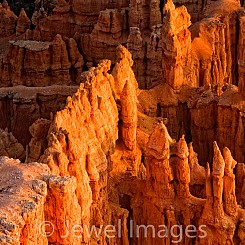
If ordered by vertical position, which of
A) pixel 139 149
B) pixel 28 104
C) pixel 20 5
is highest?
pixel 20 5

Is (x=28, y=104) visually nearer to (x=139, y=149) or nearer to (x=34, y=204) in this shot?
(x=139, y=149)

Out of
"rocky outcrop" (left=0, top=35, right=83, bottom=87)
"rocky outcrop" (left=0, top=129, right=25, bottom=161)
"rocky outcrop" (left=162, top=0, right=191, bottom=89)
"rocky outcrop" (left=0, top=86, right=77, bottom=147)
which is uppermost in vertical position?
"rocky outcrop" (left=0, top=35, right=83, bottom=87)

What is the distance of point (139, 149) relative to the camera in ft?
60.5

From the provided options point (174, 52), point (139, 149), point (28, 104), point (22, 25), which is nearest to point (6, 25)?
point (22, 25)

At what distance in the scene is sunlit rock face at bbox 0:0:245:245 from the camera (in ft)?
37.1

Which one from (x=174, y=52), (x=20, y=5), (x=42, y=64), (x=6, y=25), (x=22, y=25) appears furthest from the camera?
(x=20, y=5)

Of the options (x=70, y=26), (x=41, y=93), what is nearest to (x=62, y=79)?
(x=70, y=26)

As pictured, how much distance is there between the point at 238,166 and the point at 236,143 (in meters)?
3.69

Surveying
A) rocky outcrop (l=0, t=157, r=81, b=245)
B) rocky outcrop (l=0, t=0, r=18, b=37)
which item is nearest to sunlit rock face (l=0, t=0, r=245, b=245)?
rocky outcrop (l=0, t=157, r=81, b=245)

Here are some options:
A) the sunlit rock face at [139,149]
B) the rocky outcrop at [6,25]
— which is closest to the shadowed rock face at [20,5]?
the rocky outcrop at [6,25]

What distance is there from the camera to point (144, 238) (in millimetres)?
15867

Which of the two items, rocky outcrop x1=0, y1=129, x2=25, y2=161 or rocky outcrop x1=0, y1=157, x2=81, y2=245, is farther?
rocky outcrop x1=0, y1=129, x2=25, y2=161

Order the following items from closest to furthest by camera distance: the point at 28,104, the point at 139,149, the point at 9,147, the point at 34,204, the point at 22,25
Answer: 1. the point at 34,204
2. the point at 139,149
3. the point at 9,147
4. the point at 28,104
5. the point at 22,25

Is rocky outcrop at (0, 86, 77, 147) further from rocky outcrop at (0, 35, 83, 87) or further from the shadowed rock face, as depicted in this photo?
the shadowed rock face
